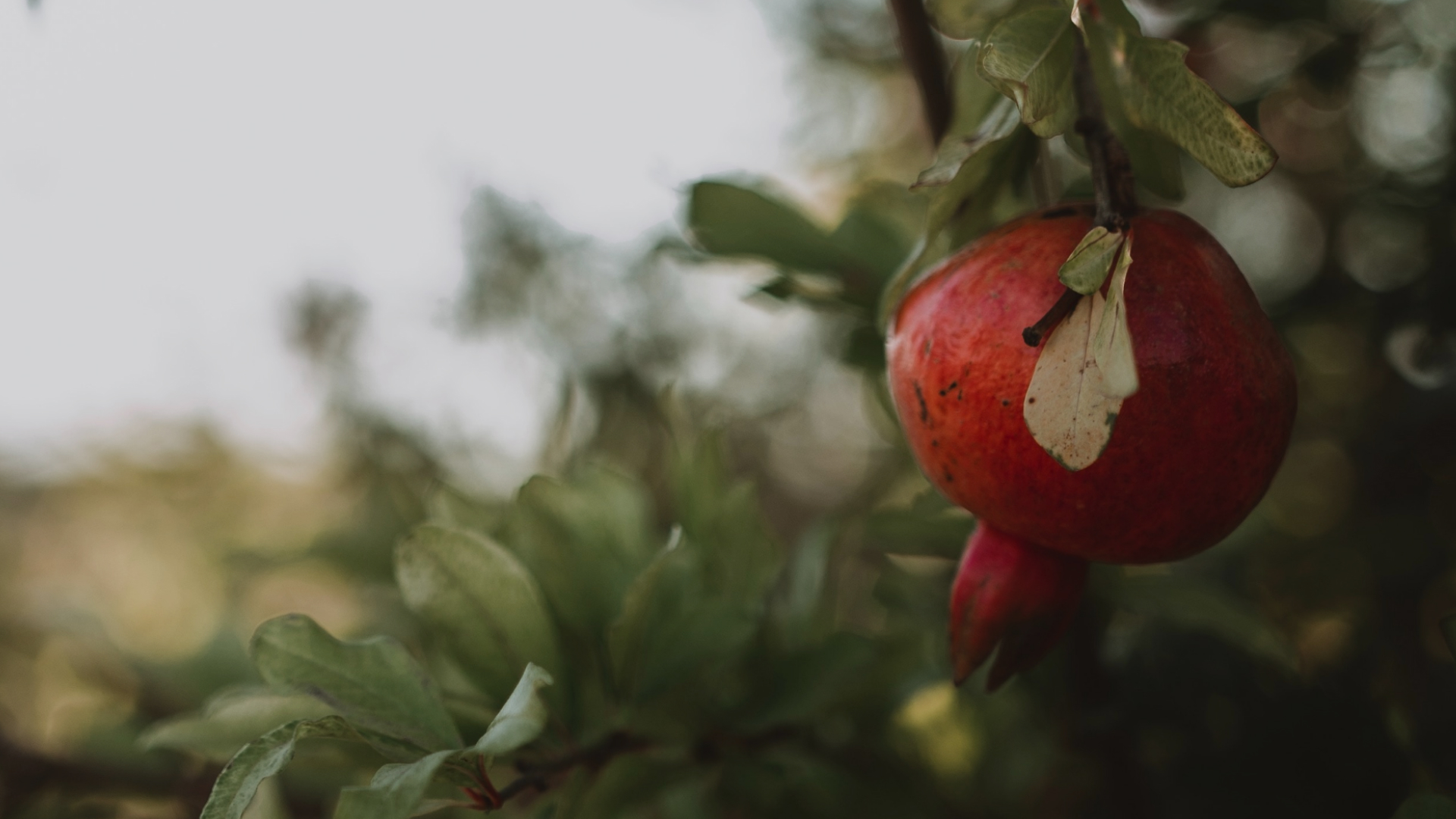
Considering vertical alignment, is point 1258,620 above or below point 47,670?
below

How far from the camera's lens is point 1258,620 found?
26.2 inches

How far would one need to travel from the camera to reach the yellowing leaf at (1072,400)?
363 millimetres

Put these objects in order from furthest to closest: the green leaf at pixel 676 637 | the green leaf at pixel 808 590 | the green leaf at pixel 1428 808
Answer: the green leaf at pixel 808 590 → the green leaf at pixel 676 637 → the green leaf at pixel 1428 808

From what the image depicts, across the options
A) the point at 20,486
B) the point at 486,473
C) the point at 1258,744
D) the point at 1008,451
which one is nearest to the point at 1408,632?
the point at 1258,744

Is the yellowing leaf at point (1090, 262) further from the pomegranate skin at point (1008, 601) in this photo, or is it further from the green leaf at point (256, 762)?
the green leaf at point (256, 762)

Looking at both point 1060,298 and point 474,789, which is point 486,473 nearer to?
point 474,789

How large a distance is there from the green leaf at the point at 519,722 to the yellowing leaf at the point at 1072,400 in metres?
0.24

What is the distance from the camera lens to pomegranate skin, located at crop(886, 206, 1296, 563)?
0.39 meters

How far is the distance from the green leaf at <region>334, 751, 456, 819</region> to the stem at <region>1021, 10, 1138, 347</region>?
1.10ft

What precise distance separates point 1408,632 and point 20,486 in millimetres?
3679

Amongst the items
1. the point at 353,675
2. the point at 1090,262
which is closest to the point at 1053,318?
the point at 1090,262

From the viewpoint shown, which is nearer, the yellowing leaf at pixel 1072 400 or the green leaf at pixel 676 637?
the yellowing leaf at pixel 1072 400

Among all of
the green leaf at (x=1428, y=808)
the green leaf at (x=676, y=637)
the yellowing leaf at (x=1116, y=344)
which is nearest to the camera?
the yellowing leaf at (x=1116, y=344)

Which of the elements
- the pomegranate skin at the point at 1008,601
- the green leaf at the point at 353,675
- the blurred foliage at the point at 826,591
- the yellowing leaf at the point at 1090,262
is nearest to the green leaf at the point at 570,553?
the blurred foliage at the point at 826,591
